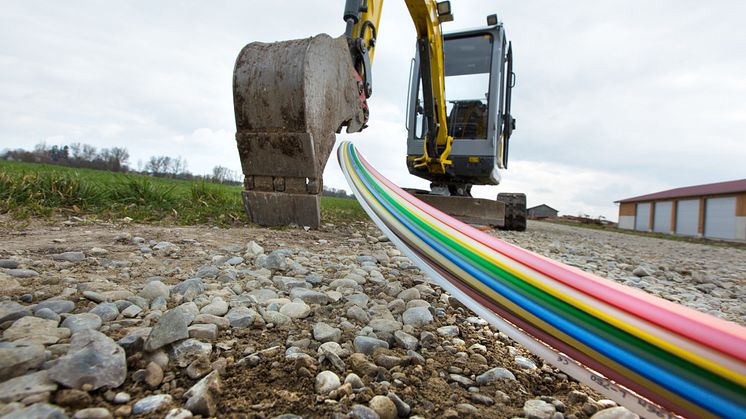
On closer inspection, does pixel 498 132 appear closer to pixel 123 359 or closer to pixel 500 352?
pixel 500 352

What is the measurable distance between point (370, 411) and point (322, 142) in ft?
7.61

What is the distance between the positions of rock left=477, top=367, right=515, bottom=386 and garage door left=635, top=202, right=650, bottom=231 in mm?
23689

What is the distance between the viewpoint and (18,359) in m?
0.78

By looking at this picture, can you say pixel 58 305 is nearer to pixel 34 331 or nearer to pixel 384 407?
pixel 34 331

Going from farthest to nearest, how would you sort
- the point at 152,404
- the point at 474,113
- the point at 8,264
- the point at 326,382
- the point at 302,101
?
the point at 474,113 → the point at 302,101 → the point at 8,264 → the point at 326,382 → the point at 152,404

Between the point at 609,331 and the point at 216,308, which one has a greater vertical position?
the point at 609,331

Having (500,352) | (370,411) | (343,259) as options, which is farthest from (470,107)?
(370,411)

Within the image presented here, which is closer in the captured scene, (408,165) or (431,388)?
(431,388)

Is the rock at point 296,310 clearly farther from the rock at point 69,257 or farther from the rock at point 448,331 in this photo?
the rock at point 69,257

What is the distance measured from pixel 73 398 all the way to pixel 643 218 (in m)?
25.3

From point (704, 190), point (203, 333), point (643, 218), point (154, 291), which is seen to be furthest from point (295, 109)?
point (643, 218)

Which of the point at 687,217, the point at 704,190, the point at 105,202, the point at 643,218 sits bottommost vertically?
the point at 105,202

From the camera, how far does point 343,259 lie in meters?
2.16

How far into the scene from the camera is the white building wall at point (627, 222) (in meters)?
21.6
